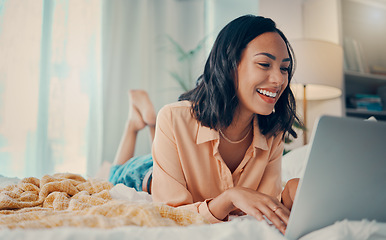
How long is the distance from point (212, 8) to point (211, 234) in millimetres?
3168

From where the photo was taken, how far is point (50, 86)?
249cm

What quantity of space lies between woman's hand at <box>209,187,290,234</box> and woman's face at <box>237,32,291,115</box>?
0.30 metres

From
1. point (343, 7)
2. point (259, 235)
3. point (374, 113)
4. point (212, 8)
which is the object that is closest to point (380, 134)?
point (259, 235)

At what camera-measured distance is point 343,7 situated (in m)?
2.94

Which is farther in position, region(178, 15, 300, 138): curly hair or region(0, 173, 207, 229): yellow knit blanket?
region(178, 15, 300, 138): curly hair

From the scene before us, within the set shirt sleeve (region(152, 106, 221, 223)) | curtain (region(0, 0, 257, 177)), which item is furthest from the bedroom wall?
shirt sleeve (region(152, 106, 221, 223))

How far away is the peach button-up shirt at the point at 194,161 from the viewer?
91 cm

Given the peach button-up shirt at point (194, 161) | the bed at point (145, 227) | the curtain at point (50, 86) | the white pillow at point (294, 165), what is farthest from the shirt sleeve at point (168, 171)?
the curtain at point (50, 86)

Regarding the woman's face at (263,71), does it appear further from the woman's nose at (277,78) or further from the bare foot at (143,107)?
the bare foot at (143,107)

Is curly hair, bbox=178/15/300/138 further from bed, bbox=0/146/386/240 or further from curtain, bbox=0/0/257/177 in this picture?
curtain, bbox=0/0/257/177

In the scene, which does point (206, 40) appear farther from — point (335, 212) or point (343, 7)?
point (335, 212)

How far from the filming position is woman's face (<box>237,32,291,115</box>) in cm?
92

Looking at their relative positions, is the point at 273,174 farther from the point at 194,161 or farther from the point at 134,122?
the point at 134,122

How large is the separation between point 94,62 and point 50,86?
43 cm
